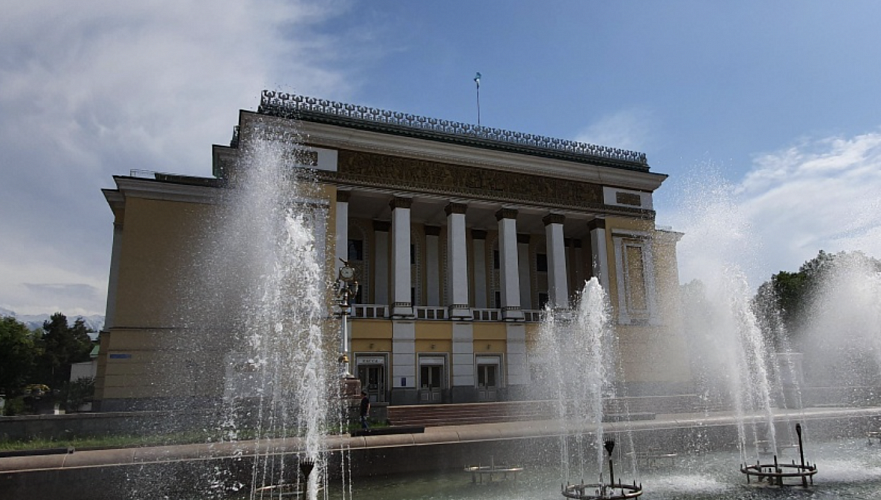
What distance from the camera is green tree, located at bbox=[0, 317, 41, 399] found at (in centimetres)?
4012

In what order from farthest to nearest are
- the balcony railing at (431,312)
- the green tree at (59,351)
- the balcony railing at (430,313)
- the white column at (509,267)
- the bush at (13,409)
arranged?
the green tree at (59,351)
the white column at (509,267)
the balcony railing at (431,312)
the balcony railing at (430,313)
the bush at (13,409)

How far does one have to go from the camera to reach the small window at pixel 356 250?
84.9 ft

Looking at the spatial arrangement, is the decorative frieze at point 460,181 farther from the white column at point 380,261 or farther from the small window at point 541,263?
the small window at point 541,263

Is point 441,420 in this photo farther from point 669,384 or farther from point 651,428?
point 669,384

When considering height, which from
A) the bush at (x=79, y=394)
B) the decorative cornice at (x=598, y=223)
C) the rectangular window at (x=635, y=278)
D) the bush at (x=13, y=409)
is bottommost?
the bush at (x=13, y=409)

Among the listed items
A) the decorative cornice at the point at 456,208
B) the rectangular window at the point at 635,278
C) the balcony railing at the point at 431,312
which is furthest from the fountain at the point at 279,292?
the rectangular window at the point at 635,278

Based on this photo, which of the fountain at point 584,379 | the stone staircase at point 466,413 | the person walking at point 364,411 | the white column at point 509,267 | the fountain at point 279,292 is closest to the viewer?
the fountain at point 584,379

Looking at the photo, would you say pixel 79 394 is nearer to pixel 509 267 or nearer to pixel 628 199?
pixel 509 267

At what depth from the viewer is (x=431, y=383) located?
75.5 ft

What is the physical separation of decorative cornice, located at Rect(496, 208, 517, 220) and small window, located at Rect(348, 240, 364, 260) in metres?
6.28

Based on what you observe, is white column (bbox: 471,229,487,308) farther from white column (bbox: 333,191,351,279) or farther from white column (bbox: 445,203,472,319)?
white column (bbox: 333,191,351,279)

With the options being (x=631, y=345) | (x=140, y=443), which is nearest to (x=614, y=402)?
(x=631, y=345)

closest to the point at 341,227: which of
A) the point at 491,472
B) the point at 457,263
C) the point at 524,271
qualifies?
the point at 457,263

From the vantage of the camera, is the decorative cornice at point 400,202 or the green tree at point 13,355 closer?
the decorative cornice at point 400,202
